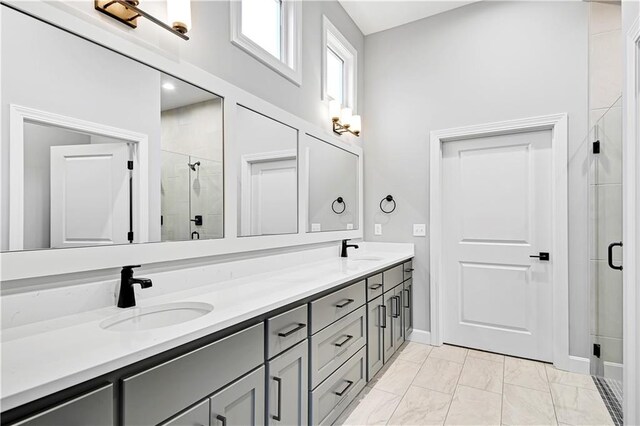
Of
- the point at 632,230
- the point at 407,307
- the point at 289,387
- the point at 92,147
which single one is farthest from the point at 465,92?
the point at 92,147

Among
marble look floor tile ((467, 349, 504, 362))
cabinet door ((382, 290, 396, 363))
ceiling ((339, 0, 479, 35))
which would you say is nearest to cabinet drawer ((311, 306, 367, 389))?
cabinet door ((382, 290, 396, 363))

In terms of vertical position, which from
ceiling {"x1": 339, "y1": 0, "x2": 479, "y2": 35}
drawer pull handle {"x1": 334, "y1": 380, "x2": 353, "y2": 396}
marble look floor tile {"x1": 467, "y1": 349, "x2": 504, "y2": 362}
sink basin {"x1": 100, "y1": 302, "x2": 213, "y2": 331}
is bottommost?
marble look floor tile {"x1": 467, "y1": 349, "x2": 504, "y2": 362}

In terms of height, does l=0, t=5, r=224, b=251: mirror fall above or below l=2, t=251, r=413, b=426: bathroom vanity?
above

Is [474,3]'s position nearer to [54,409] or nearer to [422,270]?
[422,270]

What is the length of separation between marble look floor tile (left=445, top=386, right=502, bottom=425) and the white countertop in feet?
3.91

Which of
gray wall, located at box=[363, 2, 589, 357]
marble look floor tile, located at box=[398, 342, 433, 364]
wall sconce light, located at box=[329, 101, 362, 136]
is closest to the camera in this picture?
gray wall, located at box=[363, 2, 589, 357]

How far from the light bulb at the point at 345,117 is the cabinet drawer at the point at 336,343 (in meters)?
1.69

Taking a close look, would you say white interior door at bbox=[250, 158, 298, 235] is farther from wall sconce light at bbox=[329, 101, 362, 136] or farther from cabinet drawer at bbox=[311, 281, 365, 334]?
wall sconce light at bbox=[329, 101, 362, 136]

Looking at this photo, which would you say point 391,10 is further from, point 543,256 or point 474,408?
point 474,408

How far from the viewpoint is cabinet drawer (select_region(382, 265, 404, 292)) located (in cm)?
262

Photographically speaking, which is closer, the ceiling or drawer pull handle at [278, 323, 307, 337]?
drawer pull handle at [278, 323, 307, 337]

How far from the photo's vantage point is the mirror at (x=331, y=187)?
2797 millimetres

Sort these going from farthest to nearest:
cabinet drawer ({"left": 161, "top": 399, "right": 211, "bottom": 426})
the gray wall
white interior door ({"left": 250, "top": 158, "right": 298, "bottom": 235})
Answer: the gray wall < white interior door ({"left": 250, "top": 158, "right": 298, "bottom": 235}) < cabinet drawer ({"left": 161, "top": 399, "right": 211, "bottom": 426})

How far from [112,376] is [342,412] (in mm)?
1557
